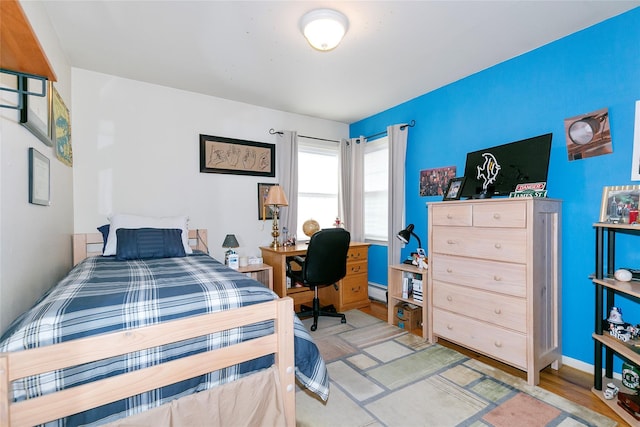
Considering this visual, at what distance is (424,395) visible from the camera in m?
1.91

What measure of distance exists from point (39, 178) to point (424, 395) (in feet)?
8.83

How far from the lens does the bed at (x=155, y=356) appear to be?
3.24ft

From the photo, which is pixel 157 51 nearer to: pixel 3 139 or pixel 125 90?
pixel 125 90

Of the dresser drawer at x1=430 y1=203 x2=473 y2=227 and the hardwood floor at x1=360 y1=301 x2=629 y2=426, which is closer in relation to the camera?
the hardwood floor at x1=360 y1=301 x2=629 y2=426

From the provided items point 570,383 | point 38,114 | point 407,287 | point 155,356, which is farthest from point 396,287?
point 38,114

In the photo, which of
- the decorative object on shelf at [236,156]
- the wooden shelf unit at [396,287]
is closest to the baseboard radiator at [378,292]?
the wooden shelf unit at [396,287]

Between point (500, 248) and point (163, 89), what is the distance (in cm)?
345

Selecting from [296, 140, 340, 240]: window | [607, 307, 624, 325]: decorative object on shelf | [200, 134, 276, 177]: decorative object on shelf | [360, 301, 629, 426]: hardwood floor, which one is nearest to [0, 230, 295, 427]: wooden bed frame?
[360, 301, 629, 426]: hardwood floor

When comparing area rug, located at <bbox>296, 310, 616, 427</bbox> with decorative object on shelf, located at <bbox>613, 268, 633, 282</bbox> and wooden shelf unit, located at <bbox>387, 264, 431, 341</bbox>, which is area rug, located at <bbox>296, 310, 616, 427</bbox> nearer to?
wooden shelf unit, located at <bbox>387, 264, 431, 341</bbox>

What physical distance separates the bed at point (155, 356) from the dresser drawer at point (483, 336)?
56.8 inches

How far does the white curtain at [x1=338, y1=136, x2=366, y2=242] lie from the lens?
4090mm

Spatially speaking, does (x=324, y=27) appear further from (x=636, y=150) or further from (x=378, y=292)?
(x=378, y=292)

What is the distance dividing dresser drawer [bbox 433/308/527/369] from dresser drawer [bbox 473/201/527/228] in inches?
29.7

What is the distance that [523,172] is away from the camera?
2.42 meters
